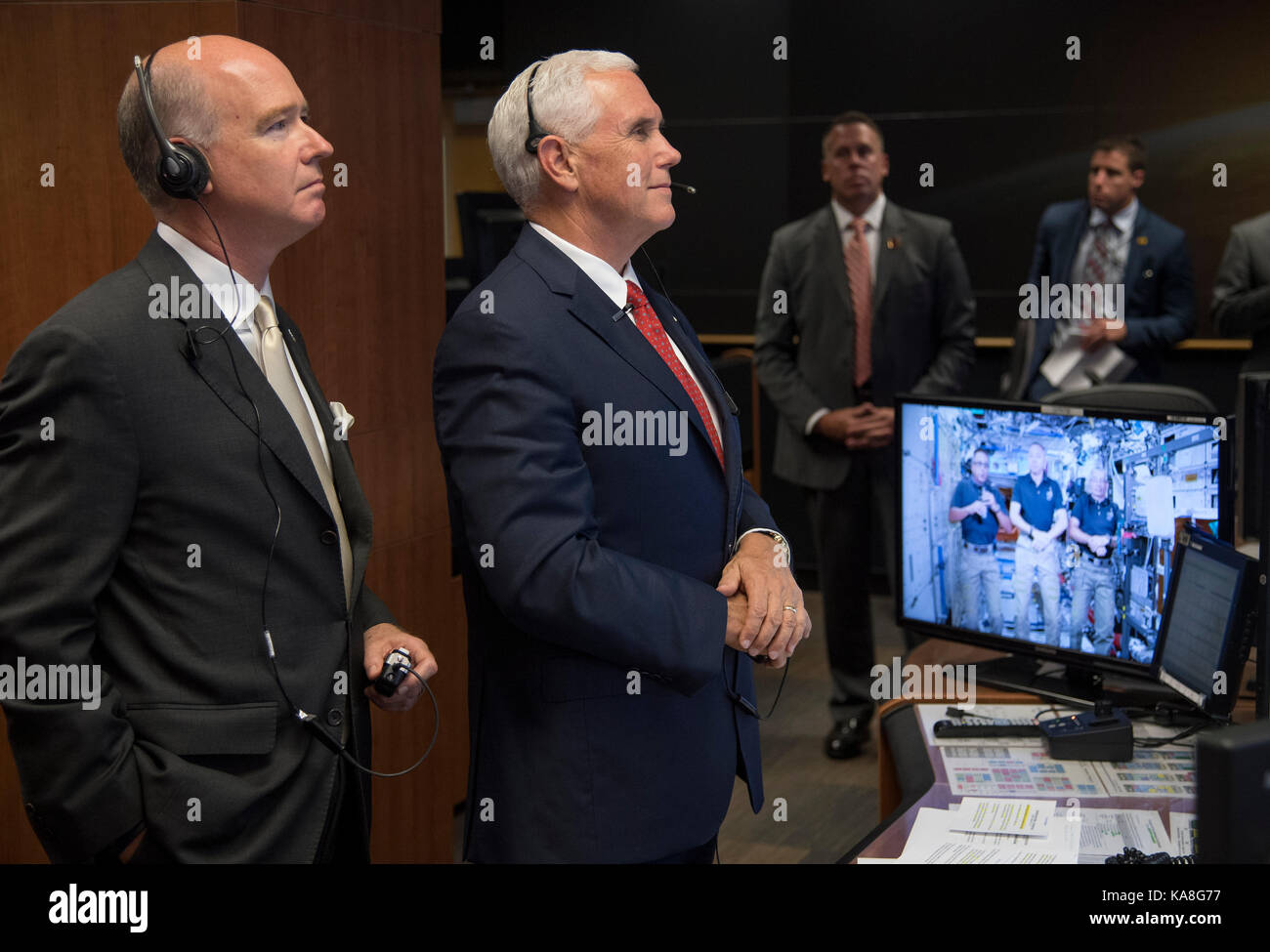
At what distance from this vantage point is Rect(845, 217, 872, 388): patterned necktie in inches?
162

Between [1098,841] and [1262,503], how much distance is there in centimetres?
53

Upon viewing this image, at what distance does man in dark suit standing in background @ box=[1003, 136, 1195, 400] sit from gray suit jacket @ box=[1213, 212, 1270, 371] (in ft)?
0.36

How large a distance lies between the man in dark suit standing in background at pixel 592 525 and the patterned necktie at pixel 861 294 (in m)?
2.32

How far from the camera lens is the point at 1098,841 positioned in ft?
5.74

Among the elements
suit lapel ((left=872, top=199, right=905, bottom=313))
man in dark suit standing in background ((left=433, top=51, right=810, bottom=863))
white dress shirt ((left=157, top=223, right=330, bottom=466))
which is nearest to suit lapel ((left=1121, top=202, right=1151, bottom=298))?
suit lapel ((left=872, top=199, right=905, bottom=313))

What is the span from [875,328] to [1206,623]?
2.21 meters

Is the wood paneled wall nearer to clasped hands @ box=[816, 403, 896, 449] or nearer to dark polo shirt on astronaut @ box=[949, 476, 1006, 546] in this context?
dark polo shirt on astronaut @ box=[949, 476, 1006, 546]

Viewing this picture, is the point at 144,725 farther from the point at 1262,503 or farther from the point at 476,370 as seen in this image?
the point at 1262,503

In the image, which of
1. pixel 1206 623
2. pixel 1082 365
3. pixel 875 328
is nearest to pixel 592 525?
pixel 1206 623

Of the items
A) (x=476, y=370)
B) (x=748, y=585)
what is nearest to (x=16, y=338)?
(x=476, y=370)

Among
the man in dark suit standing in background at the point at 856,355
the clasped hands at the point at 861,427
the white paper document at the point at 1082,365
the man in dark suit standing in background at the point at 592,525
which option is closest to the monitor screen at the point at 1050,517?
the man in dark suit standing in background at the point at 592,525

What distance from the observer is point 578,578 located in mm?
1580

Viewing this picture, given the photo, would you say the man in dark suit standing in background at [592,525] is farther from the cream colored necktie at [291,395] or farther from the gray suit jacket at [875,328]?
the gray suit jacket at [875,328]

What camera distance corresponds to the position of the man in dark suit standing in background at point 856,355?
4.06 meters
